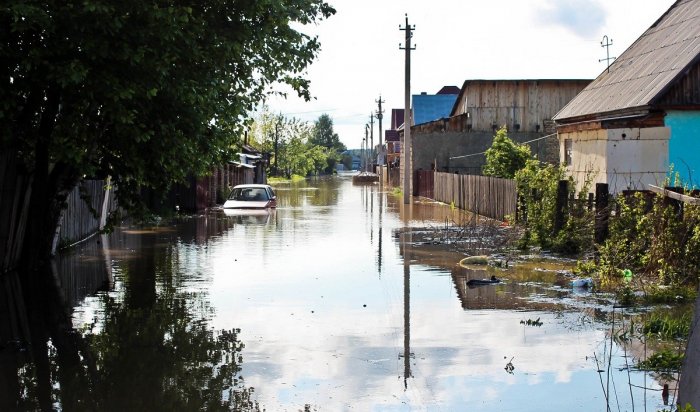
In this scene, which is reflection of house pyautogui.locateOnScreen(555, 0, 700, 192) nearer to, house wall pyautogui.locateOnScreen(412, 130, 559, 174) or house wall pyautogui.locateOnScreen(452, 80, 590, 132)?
house wall pyautogui.locateOnScreen(412, 130, 559, 174)

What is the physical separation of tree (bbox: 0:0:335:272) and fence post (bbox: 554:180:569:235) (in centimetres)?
593

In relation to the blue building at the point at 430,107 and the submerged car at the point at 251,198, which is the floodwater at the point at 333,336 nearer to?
the submerged car at the point at 251,198

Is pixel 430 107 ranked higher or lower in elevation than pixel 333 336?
higher

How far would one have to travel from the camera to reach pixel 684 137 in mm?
24719

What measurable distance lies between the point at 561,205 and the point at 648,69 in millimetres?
9029

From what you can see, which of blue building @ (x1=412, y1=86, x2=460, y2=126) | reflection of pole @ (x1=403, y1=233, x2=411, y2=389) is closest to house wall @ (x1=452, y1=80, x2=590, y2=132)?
blue building @ (x1=412, y1=86, x2=460, y2=126)

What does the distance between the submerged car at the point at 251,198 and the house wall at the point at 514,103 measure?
20.7 meters

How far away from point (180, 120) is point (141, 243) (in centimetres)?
762

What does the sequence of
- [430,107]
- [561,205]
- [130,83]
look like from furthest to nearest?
[430,107] < [561,205] < [130,83]

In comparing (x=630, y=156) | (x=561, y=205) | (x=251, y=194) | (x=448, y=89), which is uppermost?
(x=448, y=89)

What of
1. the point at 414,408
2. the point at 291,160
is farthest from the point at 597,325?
the point at 291,160

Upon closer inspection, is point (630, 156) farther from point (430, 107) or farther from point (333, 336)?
point (430, 107)

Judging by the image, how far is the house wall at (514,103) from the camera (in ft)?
180

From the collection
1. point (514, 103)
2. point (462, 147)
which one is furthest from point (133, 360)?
point (514, 103)
